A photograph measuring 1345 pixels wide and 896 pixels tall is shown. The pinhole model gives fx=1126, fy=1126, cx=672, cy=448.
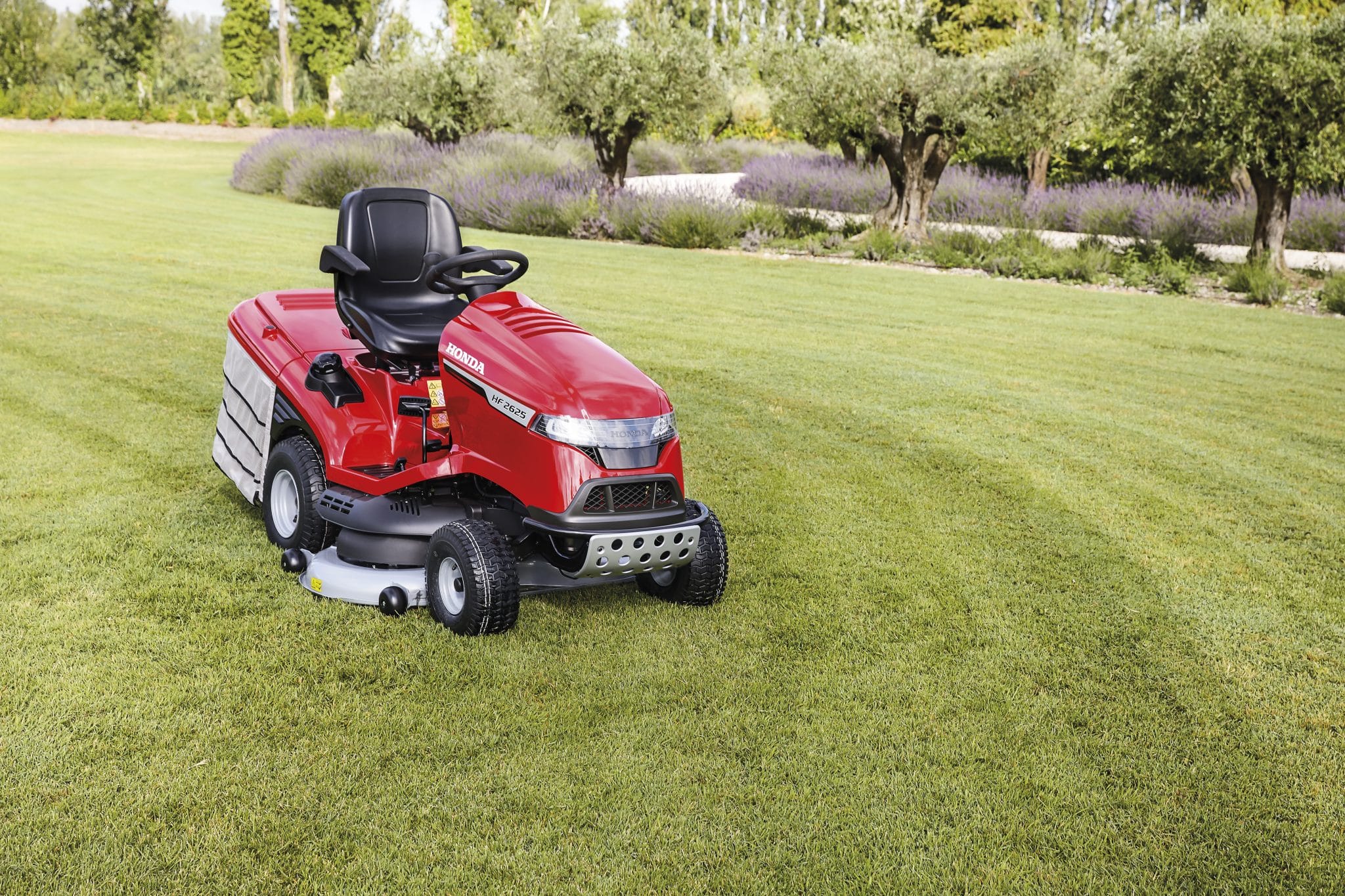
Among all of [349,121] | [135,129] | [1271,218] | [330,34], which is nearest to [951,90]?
[1271,218]

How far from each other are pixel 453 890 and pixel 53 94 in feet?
146

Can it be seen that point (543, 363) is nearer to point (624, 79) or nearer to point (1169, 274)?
point (1169, 274)

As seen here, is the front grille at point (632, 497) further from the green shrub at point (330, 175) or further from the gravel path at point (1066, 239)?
the green shrub at point (330, 175)

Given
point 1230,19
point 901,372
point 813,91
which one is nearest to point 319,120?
point 813,91

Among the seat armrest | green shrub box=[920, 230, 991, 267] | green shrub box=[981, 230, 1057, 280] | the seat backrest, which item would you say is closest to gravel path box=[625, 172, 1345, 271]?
green shrub box=[920, 230, 991, 267]

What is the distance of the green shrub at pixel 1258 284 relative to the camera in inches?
458

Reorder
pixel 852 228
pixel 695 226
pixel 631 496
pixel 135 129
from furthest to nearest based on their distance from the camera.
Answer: pixel 135 129, pixel 852 228, pixel 695 226, pixel 631 496

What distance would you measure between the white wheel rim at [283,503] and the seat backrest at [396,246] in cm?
70

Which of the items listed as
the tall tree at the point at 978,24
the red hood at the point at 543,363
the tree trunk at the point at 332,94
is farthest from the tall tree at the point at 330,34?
the red hood at the point at 543,363

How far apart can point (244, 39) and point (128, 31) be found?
4469 mm

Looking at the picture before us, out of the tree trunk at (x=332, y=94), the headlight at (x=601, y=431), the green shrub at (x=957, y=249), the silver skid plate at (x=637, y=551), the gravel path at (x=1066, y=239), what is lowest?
the silver skid plate at (x=637, y=551)

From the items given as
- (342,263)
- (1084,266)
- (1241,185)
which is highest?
(1241,185)

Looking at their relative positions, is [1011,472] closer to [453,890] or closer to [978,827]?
[978,827]

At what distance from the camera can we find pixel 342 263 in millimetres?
4113
